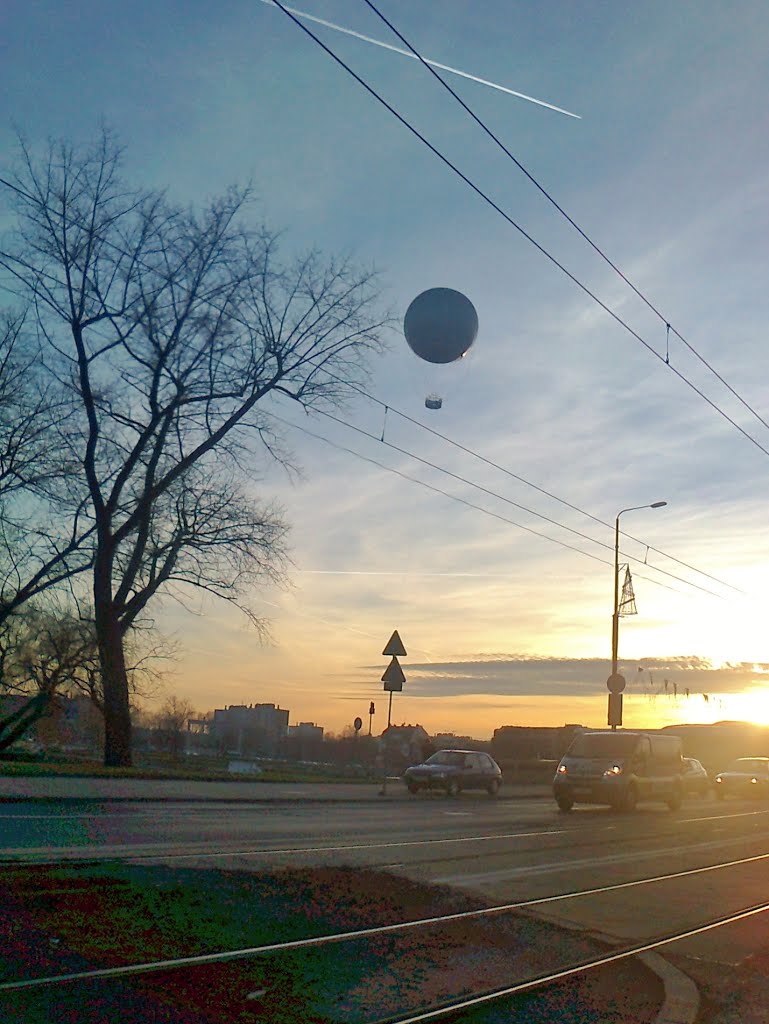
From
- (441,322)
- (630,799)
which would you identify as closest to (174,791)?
(630,799)

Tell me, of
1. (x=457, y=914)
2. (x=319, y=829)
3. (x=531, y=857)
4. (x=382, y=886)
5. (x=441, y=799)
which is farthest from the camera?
(x=441, y=799)

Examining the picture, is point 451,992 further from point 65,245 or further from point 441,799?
point 65,245

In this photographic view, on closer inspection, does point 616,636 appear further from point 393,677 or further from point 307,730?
point 307,730

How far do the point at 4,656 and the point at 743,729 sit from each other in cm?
7159

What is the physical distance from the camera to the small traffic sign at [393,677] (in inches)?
931

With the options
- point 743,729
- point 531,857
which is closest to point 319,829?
point 531,857

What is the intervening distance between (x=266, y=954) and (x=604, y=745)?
19624 mm

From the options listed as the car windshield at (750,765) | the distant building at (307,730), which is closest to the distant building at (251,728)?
the distant building at (307,730)

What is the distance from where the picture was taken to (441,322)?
1205cm

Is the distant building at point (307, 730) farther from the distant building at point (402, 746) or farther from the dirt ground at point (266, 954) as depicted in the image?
the dirt ground at point (266, 954)

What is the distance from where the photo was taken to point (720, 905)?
34.9 ft

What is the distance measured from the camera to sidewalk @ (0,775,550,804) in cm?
1612

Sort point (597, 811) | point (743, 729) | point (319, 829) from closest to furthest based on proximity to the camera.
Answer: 1. point (319, 829)
2. point (597, 811)
3. point (743, 729)

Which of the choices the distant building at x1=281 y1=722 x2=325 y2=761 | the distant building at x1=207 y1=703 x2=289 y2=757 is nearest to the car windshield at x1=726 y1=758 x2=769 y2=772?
the distant building at x1=281 y1=722 x2=325 y2=761
